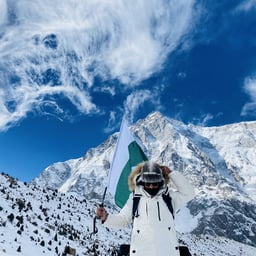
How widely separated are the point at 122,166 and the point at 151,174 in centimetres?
236

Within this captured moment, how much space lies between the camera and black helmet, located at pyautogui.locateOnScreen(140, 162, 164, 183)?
6.14m

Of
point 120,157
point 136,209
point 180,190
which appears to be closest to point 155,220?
point 136,209

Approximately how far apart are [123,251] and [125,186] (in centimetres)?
222

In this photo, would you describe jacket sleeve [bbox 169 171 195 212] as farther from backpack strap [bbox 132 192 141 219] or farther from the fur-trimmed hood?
backpack strap [bbox 132 192 141 219]

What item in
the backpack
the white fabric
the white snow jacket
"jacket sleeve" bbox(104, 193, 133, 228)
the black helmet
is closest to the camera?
the white snow jacket

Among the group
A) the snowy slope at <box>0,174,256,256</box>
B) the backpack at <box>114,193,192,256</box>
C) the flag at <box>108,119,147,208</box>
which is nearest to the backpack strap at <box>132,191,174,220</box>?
the backpack at <box>114,193,192,256</box>

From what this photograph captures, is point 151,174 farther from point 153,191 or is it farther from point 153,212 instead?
point 153,212

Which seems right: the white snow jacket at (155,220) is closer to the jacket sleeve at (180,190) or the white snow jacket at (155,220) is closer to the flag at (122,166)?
the jacket sleeve at (180,190)

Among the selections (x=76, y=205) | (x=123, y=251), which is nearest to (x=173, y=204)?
(x=123, y=251)

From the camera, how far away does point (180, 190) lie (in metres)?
6.44

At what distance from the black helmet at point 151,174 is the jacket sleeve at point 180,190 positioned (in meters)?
0.22

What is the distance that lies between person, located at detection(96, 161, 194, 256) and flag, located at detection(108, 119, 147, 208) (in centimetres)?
150

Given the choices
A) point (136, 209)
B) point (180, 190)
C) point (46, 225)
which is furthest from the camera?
point (46, 225)

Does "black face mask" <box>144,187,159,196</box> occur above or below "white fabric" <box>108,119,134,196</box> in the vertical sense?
below
